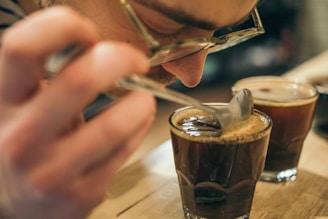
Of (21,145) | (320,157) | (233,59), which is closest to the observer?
(21,145)

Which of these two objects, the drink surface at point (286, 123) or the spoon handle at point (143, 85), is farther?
the drink surface at point (286, 123)

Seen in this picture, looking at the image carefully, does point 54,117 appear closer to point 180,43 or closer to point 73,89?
point 73,89

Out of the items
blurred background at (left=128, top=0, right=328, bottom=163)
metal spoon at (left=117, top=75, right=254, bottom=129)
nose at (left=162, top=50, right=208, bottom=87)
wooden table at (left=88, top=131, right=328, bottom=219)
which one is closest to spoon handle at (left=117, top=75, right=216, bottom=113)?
metal spoon at (left=117, top=75, right=254, bottom=129)

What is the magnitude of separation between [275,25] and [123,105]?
9.55 ft

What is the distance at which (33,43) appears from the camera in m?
0.38

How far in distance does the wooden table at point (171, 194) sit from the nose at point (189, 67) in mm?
252

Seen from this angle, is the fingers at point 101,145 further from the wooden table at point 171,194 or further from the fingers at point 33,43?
the wooden table at point 171,194

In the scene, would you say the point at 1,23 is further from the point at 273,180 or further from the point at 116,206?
the point at 273,180

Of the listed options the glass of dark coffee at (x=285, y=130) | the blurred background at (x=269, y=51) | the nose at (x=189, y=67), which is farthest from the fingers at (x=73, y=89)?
the blurred background at (x=269, y=51)

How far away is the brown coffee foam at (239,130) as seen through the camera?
688 millimetres

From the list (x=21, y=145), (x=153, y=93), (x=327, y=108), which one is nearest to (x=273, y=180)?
(x=327, y=108)

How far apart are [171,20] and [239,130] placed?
0.80 feet

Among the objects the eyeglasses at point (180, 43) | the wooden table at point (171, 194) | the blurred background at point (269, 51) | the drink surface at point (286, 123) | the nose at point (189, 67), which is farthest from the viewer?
the blurred background at point (269, 51)

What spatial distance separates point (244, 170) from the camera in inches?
28.7
